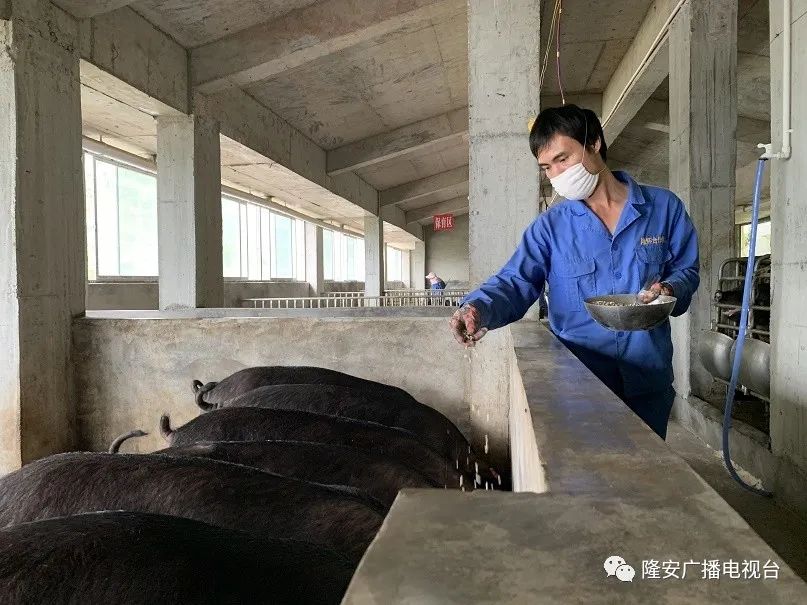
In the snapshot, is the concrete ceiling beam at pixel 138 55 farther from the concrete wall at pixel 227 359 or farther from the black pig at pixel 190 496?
the black pig at pixel 190 496

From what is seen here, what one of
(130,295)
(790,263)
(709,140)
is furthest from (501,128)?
(130,295)

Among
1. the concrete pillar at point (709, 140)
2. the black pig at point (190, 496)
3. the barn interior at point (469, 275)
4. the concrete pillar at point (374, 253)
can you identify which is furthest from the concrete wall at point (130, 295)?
the concrete pillar at point (709, 140)

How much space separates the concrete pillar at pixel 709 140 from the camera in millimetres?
5637

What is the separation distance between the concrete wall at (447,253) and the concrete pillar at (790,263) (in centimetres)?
2389

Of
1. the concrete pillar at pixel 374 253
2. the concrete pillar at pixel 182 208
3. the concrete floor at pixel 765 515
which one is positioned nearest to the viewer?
the concrete floor at pixel 765 515

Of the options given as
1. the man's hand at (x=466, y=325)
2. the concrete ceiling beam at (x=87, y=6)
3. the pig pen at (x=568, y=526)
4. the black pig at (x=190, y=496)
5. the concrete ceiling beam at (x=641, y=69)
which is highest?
the concrete ceiling beam at (x=641, y=69)

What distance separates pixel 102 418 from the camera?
4203 millimetres

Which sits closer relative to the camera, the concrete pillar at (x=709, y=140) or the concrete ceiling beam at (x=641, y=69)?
the concrete pillar at (x=709, y=140)

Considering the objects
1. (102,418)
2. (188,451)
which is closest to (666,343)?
(188,451)

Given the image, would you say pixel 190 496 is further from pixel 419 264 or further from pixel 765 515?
pixel 419 264

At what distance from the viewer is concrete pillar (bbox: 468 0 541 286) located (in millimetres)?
4008

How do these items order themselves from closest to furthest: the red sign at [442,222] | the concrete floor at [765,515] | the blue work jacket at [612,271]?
the blue work jacket at [612,271]
the concrete floor at [765,515]
the red sign at [442,222]

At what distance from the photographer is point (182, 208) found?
6336mm

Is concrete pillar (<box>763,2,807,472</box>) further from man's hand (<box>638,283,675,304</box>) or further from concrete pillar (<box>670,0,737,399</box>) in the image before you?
concrete pillar (<box>670,0,737,399</box>)
